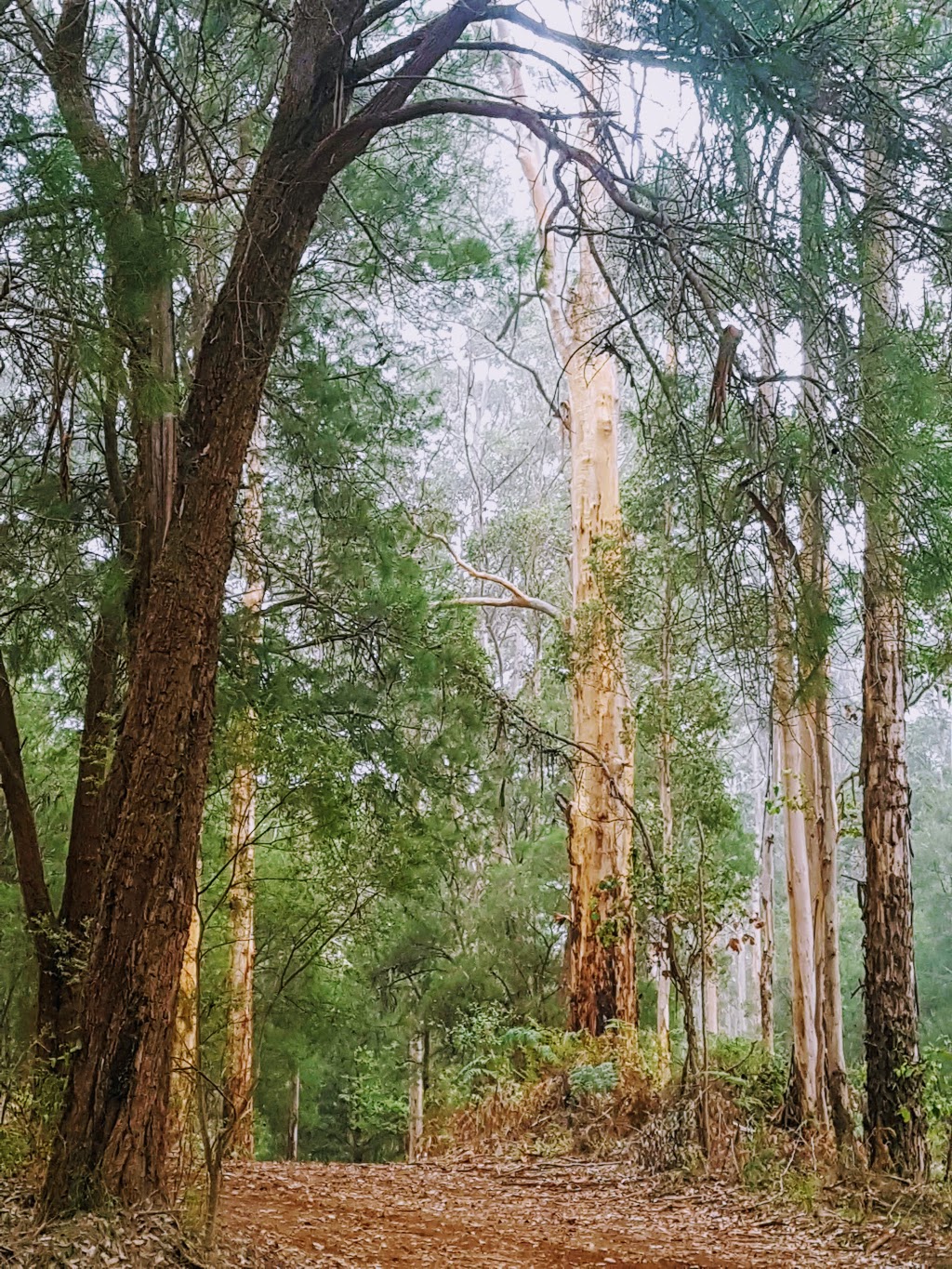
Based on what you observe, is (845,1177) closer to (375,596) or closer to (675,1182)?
(675,1182)

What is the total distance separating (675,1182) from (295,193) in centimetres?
500

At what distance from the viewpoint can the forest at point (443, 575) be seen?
3.19 metres

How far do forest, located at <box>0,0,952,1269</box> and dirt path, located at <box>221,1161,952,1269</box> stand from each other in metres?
0.04

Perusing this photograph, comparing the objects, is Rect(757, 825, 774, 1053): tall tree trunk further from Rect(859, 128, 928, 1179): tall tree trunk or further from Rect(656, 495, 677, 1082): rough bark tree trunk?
Rect(859, 128, 928, 1179): tall tree trunk

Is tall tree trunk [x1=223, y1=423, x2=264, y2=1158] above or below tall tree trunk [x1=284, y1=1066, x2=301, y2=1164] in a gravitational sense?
above

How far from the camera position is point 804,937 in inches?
267

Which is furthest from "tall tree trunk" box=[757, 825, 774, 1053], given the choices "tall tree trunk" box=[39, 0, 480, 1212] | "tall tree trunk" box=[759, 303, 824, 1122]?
"tall tree trunk" box=[39, 0, 480, 1212]

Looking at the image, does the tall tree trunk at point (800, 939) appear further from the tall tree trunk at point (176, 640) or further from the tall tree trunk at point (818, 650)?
the tall tree trunk at point (176, 640)

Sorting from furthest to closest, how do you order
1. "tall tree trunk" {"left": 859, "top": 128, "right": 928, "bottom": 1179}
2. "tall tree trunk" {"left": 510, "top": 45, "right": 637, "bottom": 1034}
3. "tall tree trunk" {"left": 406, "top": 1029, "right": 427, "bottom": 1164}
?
"tall tree trunk" {"left": 406, "top": 1029, "right": 427, "bottom": 1164} → "tall tree trunk" {"left": 510, "top": 45, "right": 637, "bottom": 1034} → "tall tree trunk" {"left": 859, "top": 128, "right": 928, "bottom": 1179}

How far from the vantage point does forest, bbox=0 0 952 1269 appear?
319 centimetres

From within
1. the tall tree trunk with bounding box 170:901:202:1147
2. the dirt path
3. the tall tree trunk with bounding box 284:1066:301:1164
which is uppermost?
the tall tree trunk with bounding box 170:901:202:1147

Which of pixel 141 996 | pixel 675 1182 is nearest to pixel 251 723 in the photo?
pixel 141 996

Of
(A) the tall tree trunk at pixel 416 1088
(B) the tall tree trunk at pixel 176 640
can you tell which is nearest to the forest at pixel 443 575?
(B) the tall tree trunk at pixel 176 640

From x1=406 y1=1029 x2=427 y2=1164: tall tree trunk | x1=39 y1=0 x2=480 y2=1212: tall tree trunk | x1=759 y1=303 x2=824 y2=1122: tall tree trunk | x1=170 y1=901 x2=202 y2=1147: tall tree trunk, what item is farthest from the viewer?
x1=406 y1=1029 x2=427 y2=1164: tall tree trunk
